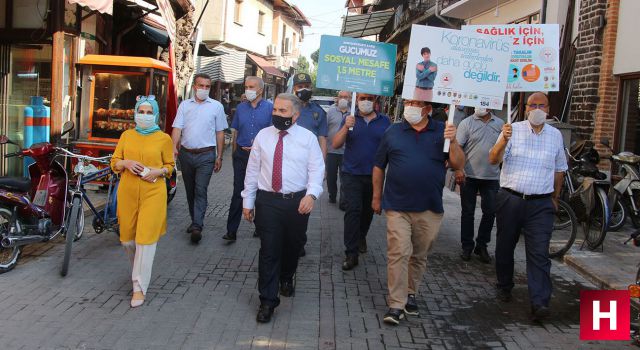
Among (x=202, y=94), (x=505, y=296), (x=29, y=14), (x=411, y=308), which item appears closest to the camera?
(x=411, y=308)

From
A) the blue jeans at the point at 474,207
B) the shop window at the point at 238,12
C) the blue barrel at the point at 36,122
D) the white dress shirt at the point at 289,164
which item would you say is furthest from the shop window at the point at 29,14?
the shop window at the point at 238,12

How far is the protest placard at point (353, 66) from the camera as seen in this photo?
6340mm

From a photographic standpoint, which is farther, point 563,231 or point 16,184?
point 563,231

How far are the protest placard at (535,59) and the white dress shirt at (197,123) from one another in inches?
137

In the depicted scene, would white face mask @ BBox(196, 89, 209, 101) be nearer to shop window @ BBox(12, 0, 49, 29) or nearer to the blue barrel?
the blue barrel

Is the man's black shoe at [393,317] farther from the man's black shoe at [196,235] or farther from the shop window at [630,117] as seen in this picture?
the shop window at [630,117]

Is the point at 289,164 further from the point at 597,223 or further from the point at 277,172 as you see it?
the point at 597,223

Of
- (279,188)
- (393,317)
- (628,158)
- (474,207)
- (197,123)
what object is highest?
(197,123)

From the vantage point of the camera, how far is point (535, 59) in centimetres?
599

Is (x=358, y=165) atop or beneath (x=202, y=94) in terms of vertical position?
beneath

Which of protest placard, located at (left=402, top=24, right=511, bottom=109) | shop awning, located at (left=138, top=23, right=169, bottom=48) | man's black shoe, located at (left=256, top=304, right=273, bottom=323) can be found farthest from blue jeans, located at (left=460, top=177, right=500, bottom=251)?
shop awning, located at (left=138, top=23, right=169, bottom=48)

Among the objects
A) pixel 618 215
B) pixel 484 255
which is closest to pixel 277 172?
pixel 484 255

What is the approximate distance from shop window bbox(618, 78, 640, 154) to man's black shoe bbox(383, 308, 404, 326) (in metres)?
6.73

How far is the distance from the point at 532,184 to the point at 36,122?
831cm
